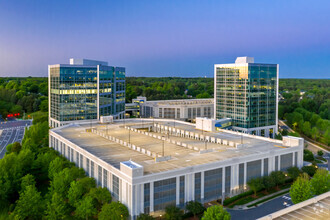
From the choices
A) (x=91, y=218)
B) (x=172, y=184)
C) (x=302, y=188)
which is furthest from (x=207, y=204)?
(x=91, y=218)

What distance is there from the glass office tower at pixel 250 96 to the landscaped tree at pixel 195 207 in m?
52.5

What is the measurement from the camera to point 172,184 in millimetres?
43375

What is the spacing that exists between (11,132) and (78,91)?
36.0 m

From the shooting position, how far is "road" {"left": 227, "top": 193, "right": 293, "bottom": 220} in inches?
1731

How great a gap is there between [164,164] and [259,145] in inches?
876

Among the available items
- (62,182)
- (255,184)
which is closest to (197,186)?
(255,184)

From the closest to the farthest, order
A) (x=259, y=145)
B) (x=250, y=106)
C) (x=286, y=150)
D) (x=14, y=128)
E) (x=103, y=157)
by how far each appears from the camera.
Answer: (x=103, y=157), (x=286, y=150), (x=259, y=145), (x=250, y=106), (x=14, y=128)

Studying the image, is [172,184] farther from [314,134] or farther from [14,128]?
[14,128]

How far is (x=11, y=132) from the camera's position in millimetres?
111188

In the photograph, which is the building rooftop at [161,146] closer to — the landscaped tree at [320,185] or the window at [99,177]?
the window at [99,177]

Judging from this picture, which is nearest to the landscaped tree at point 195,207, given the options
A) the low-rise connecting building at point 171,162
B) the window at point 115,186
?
the low-rise connecting building at point 171,162

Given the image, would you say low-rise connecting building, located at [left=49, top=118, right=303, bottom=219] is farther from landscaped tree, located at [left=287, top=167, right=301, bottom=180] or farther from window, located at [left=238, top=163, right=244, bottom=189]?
landscaped tree, located at [left=287, top=167, right=301, bottom=180]

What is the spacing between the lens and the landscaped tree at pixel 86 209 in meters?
40.4

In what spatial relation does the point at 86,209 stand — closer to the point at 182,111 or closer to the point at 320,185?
the point at 320,185
